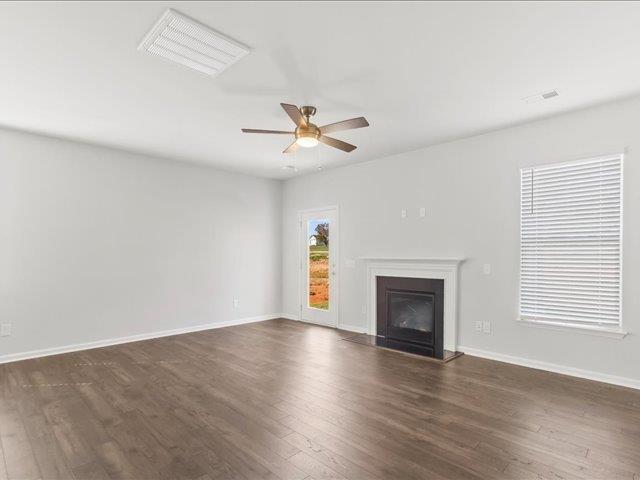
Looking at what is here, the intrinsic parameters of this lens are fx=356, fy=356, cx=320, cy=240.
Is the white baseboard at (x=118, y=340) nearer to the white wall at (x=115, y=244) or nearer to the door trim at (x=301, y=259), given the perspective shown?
the white wall at (x=115, y=244)

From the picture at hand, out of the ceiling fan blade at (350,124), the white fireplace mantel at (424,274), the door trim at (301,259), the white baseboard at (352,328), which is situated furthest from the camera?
the door trim at (301,259)

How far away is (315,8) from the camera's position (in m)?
2.14

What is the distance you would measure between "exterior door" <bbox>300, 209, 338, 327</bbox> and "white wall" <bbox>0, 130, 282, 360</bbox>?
845 mm

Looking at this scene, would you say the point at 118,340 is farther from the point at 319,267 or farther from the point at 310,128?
the point at 310,128

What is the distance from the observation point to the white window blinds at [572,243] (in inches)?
139

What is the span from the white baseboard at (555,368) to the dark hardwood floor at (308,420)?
127 millimetres

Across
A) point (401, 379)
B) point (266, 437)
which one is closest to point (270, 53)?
point (266, 437)

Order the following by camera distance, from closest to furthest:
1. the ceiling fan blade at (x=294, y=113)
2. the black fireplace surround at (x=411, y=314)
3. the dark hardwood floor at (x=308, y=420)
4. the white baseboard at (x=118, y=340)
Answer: the dark hardwood floor at (x=308, y=420) → the ceiling fan blade at (x=294, y=113) → the white baseboard at (x=118, y=340) → the black fireplace surround at (x=411, y=314)

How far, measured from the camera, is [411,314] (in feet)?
16.6

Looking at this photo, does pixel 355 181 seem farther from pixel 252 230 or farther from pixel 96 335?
pixel 96 335

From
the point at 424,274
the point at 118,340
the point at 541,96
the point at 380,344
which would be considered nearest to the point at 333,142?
the point at 541,96

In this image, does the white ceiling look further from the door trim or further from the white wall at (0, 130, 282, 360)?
the door trim

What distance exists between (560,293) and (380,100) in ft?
9.20

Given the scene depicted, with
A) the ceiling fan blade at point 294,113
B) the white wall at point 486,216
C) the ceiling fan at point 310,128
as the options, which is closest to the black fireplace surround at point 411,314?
the white wall at point 486,216
